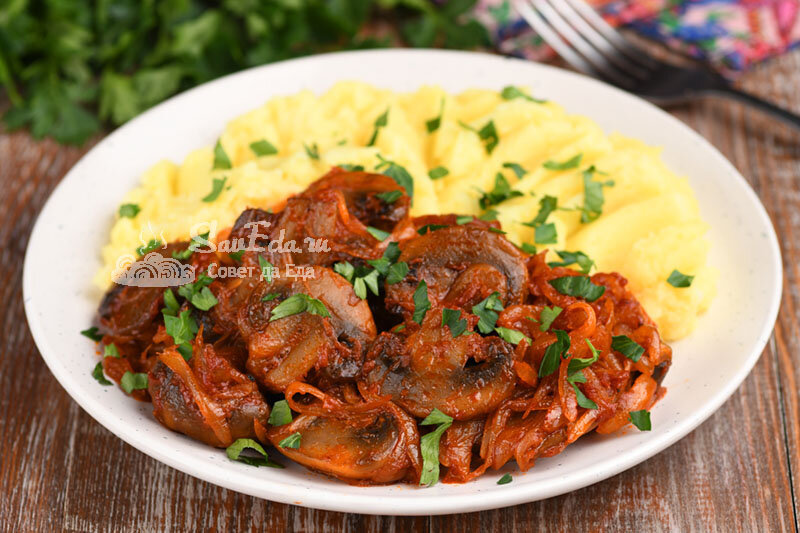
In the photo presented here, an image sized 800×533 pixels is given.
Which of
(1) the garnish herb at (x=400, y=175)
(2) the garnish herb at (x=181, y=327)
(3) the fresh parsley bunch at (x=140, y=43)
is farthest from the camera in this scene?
(3) the fresh parsley bunch at (x=140, y=43)

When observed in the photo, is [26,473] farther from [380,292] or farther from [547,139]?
[547,139]

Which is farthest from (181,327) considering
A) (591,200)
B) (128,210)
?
(591,200)

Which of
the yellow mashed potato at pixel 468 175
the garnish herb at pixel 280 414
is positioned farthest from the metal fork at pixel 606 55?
the garnish herb at pixel 280 414

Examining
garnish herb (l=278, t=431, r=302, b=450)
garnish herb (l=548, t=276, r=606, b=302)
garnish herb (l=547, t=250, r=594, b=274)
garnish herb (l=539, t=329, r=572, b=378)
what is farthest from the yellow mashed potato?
garnish herb (l=278, t=431, r=302, b=450)

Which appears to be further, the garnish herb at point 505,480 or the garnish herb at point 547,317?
the garnish herb at point 547,317

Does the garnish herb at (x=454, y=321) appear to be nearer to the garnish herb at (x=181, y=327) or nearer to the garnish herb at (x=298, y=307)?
the garnish herb at (x=298, y=307)

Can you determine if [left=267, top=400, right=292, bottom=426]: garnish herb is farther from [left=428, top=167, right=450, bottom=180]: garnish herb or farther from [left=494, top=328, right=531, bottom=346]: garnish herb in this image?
[left=428, top=167, right=450, bottom=180]: garnish herb
